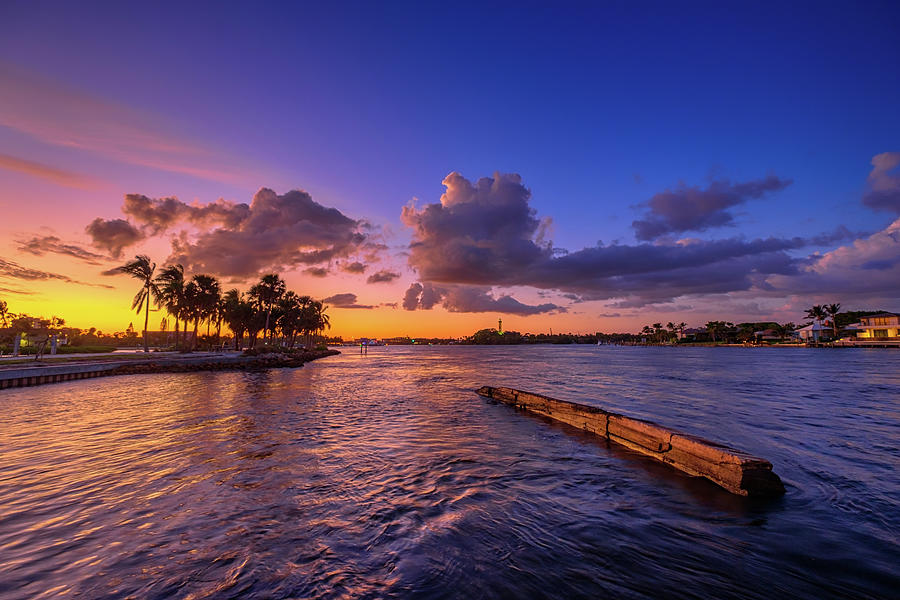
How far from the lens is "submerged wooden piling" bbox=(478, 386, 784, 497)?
7.20 meters

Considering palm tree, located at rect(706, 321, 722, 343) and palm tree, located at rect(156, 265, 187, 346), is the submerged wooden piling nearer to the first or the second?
palm tree, located at rect(156, 265, 187, 346)

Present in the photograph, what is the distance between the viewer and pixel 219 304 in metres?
86.7

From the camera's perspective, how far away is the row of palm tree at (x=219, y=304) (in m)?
62.2

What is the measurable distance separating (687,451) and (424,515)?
6615 mm

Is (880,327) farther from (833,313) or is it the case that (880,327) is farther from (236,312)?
(236,312)

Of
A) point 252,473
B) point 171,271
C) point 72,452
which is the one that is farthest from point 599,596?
point 171,271

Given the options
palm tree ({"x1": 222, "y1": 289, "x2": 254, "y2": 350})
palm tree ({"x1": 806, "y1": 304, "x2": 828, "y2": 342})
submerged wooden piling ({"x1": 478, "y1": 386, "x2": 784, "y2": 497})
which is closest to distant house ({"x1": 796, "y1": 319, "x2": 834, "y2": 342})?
palm tree ({"x1": 806, "y1": 304, "x2": 828, "y2": 342})

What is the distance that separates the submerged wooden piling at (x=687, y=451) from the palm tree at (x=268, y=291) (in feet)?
294

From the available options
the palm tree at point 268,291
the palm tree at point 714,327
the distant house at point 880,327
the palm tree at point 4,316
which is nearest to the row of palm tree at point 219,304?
the palm tree at point 268,291

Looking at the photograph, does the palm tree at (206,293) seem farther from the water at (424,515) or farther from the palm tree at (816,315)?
the palm tree at (816,315)

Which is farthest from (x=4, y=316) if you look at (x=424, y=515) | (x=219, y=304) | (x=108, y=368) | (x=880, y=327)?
(x=880, y=327)

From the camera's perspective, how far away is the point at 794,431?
1341 centimetres

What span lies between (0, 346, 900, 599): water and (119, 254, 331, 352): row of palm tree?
59.9 meters

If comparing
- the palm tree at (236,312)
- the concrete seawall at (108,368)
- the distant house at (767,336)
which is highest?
the palm tree at (236,312)
